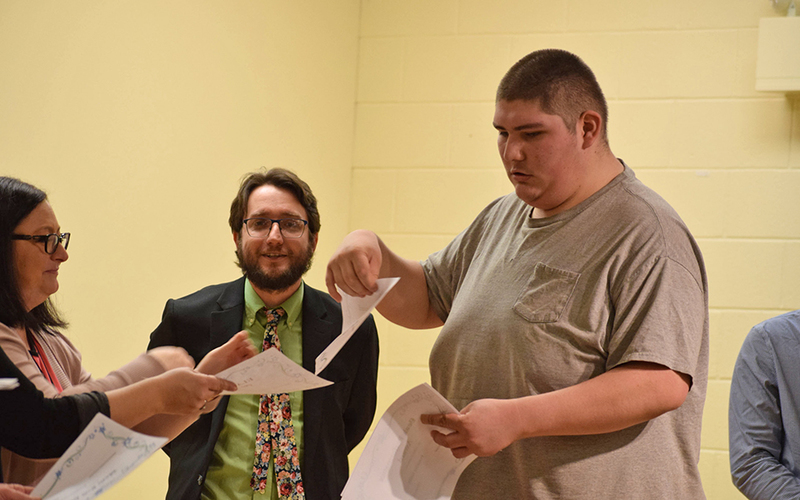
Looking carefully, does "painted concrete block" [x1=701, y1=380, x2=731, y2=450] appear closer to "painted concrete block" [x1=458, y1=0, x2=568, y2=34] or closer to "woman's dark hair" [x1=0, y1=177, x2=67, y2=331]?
"painted concrete block" [x1=458, y1=0, x2=568, y2=34]

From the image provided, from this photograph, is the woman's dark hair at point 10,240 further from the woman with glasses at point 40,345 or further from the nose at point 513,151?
the nose at point 513,151

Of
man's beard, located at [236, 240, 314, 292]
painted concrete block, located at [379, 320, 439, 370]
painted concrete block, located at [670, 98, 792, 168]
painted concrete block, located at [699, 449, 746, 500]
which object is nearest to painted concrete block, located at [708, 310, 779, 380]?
painted concrete block, located at [699, 449, 746, 500]

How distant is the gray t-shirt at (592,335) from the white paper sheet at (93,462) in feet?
2.04

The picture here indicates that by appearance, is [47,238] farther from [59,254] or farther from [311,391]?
[311,391]

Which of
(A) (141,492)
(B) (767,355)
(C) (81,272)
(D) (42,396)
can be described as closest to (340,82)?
(C) (81,272)

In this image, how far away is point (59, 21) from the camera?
2.14 metres

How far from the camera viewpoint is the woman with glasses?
4.83ft

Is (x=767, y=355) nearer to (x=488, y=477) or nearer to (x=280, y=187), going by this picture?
(x=488, y=477)

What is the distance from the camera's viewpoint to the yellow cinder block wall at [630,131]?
3.26 meters

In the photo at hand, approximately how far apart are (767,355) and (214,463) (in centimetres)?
163

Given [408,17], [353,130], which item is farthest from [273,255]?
[408,17]

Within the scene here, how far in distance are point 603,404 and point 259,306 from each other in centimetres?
141

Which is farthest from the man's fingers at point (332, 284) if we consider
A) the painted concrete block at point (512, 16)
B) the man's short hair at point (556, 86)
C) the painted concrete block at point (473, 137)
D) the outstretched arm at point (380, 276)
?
the painted concrete block at point (512, 16)

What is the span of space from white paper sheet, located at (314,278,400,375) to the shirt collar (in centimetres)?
95
